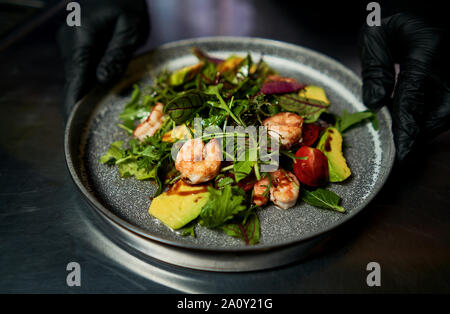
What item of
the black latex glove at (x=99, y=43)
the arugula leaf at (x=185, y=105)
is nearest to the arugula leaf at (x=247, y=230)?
the arugula leaf at (x=185, y=105)

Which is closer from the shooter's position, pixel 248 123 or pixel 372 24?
pixel 248 123

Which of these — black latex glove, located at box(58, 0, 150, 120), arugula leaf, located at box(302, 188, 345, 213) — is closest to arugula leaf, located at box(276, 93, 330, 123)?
arugula leaf, located at box(302, 188, 345, 213)

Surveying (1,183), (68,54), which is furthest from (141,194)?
(68,54)

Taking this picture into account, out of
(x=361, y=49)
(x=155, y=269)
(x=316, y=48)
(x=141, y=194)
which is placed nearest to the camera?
(x=155, y=269)

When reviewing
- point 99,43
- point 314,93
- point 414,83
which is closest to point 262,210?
point 314,93

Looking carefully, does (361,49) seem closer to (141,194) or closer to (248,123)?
(248,123)

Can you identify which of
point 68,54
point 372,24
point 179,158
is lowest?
point 179,158

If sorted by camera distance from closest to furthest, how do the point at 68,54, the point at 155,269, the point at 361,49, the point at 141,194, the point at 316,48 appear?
the point at 155,269 → the point at 141,194 → the point at 361,49 → the point at 68,54 → the point at 316,48
